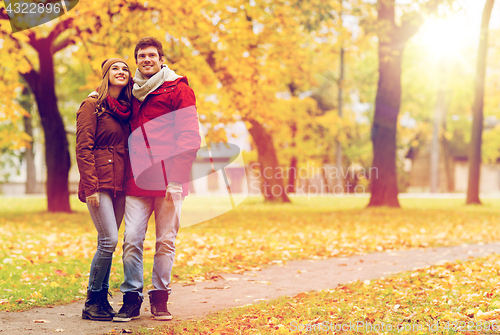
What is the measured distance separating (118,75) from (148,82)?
12.3 inches

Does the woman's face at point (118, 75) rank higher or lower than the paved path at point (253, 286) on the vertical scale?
higher

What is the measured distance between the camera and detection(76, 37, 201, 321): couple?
4016 mm

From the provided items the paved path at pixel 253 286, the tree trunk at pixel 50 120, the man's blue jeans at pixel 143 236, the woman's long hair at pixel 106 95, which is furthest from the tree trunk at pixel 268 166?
the man's blue jeans at pixel 143 236

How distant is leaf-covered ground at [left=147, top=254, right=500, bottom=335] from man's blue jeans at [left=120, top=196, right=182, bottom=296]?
1.52 feet

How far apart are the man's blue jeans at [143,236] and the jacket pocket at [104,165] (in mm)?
238

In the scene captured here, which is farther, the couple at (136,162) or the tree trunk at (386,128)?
the tree trunk at (386,128)

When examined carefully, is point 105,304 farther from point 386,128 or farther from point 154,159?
point 386,128

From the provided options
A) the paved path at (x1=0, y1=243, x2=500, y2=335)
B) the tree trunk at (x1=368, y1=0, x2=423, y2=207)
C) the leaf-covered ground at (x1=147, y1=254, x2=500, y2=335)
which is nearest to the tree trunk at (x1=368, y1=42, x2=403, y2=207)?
the tree trunk at (x1=368, y1=0, x2=423, y2=207)

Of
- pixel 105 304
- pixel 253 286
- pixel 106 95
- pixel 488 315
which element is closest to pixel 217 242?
pixel 253 286

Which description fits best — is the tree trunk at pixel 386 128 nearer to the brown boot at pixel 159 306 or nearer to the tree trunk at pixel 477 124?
the tree trunk at pixel 477 124

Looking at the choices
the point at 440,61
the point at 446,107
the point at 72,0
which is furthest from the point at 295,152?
the point at 72,0

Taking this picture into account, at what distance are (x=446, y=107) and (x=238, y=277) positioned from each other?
4475 centimetres

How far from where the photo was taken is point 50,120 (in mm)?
15555

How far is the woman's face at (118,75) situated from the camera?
163 inches
